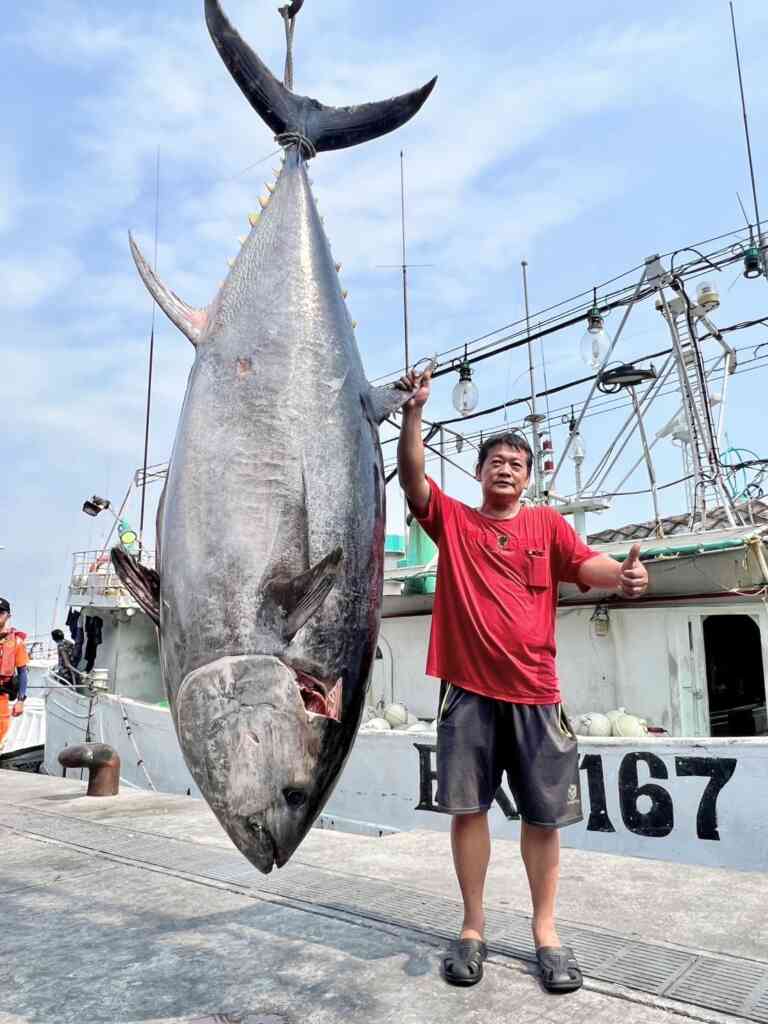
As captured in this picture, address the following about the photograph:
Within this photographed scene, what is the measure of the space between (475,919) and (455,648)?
2.49 feet

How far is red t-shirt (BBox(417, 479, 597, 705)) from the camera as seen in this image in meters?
2.30

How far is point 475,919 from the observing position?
226cm

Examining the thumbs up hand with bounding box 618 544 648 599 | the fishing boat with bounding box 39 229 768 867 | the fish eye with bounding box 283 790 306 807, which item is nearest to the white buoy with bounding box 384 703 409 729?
the fishing boat with bounding box 39 229 768 867

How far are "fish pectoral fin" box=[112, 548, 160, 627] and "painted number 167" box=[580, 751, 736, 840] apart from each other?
3.82 m

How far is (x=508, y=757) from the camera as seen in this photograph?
7.67ft

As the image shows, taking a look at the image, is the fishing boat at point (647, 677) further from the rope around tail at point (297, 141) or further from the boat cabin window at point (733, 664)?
the rope around tail at point (297, 141)

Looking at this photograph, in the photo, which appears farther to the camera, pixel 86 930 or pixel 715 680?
pixel 715 680

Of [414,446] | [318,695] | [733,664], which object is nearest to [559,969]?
[318,695]

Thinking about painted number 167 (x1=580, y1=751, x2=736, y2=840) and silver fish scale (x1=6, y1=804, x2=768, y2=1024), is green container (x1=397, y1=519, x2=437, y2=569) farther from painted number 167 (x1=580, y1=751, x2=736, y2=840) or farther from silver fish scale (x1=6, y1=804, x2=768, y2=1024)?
silver fish scale (x1=6, y1=804, x2=768, y2=1024)

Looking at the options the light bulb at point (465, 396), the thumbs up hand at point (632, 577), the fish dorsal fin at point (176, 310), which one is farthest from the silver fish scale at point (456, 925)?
the light bulb at point (465, 396)

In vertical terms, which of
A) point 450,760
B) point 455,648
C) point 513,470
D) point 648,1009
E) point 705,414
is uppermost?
point 705,414

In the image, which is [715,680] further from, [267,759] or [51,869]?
[267,759]

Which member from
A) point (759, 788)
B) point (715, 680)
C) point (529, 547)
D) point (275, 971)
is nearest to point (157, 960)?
point (275, 971)

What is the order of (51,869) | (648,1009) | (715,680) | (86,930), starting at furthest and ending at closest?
→ 1. (715,680)
2. (51,869)
3. (86,930)
4. (648,1009)
